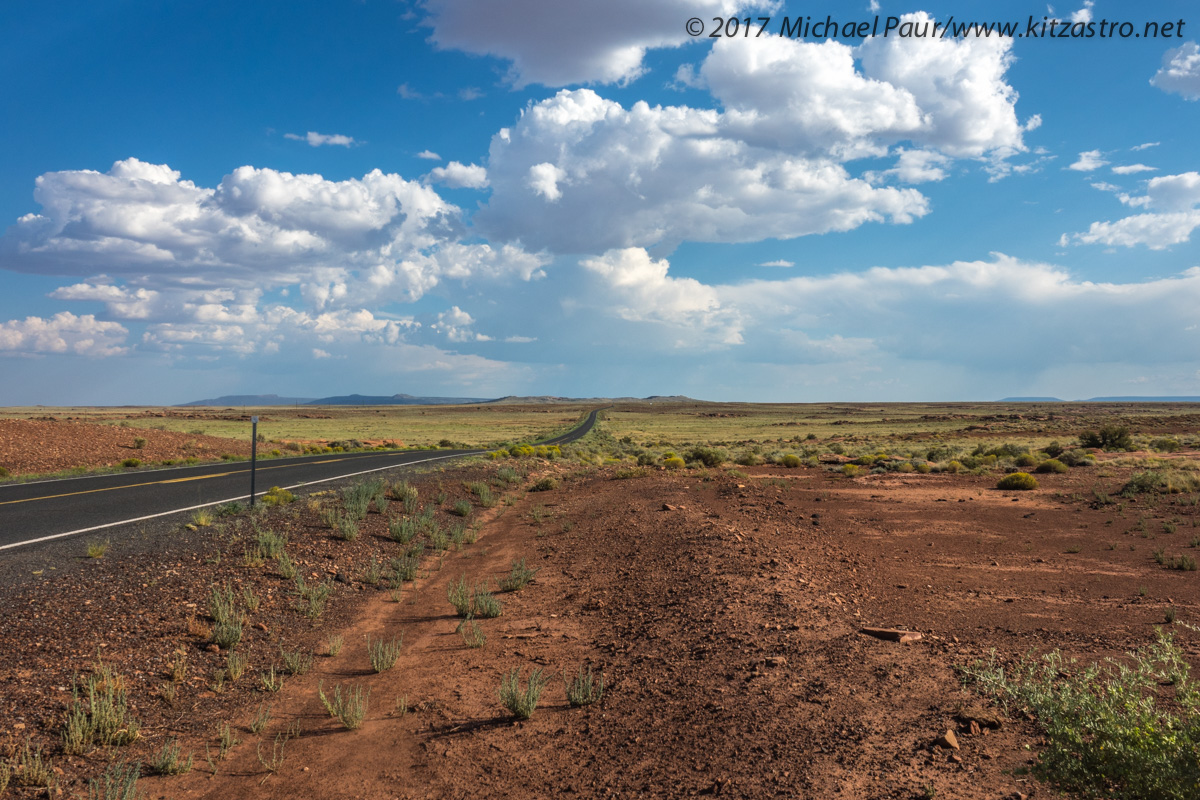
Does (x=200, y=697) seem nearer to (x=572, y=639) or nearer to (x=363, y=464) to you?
(x=572, y=639)

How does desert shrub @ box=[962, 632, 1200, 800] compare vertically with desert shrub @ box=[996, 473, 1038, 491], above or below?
above

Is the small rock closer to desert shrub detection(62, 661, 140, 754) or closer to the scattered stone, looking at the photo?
the scattered stone

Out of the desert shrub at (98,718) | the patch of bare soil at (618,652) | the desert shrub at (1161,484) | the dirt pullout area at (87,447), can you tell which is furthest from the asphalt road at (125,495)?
the desert shrub at (1161,484)

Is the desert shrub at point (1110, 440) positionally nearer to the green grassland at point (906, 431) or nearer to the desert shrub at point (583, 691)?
the green grassland at point (906, 431)

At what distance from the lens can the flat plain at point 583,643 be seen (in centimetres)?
480

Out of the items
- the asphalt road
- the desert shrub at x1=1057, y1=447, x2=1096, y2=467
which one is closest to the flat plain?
the asphalt road

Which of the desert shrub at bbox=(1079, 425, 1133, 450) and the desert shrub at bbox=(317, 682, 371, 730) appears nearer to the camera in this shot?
the desert shrub at bbox=(317, 682, 371, 730)

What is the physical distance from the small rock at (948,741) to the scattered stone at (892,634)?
7.69 feet

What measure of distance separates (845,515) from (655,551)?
7.33 metres

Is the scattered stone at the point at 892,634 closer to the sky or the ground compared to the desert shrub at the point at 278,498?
closer to the ground

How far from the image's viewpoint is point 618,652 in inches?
280

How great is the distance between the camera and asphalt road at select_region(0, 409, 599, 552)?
36.5 ft

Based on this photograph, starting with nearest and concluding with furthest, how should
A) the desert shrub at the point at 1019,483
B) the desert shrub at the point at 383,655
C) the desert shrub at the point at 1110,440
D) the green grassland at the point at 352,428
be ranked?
the desert shrub at the point at 383,655 < the desert shrub at the point at 1019,483 < the desert shrub at the point at 1110,440 < the green grassland at the point at 352,428

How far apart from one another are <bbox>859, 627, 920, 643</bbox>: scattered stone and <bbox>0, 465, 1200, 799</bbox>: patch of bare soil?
164 millimetres
